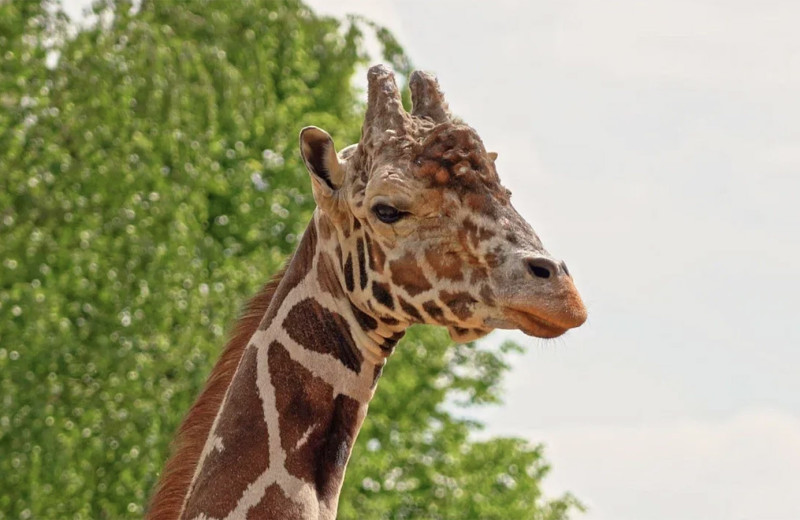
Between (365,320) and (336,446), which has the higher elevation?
(365,320)

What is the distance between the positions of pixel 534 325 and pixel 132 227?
16.1 meters

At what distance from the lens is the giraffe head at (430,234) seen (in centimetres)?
789

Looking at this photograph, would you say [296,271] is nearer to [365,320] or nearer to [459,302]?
[365,320]

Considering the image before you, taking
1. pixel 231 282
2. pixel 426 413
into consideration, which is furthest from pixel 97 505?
pixel 426 413

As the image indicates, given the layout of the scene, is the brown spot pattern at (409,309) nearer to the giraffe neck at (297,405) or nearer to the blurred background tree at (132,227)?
the giraffe neck at (297,405)

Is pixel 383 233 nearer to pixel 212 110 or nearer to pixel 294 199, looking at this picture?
pixel 212 110

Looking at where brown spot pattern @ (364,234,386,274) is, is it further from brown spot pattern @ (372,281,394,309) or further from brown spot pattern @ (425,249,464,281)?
brown spot pattern @ (425,249,464,281)

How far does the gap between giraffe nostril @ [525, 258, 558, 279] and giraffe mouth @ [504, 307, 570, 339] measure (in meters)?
0.18

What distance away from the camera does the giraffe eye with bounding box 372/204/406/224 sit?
8.20 metres

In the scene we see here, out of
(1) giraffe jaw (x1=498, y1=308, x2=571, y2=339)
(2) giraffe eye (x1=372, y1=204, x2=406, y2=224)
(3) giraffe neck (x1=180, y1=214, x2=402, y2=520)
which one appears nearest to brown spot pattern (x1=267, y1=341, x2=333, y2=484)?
(3) giraffe neck (x1=180, y1=214, x2=402, y2=520)

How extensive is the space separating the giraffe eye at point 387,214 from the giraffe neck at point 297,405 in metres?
0.40

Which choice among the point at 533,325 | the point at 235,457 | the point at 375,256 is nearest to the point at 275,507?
the point at 235,457

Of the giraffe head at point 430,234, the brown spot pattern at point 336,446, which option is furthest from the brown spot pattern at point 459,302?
the brown spot pattern at point 336,446

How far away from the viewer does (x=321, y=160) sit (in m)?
8.63
